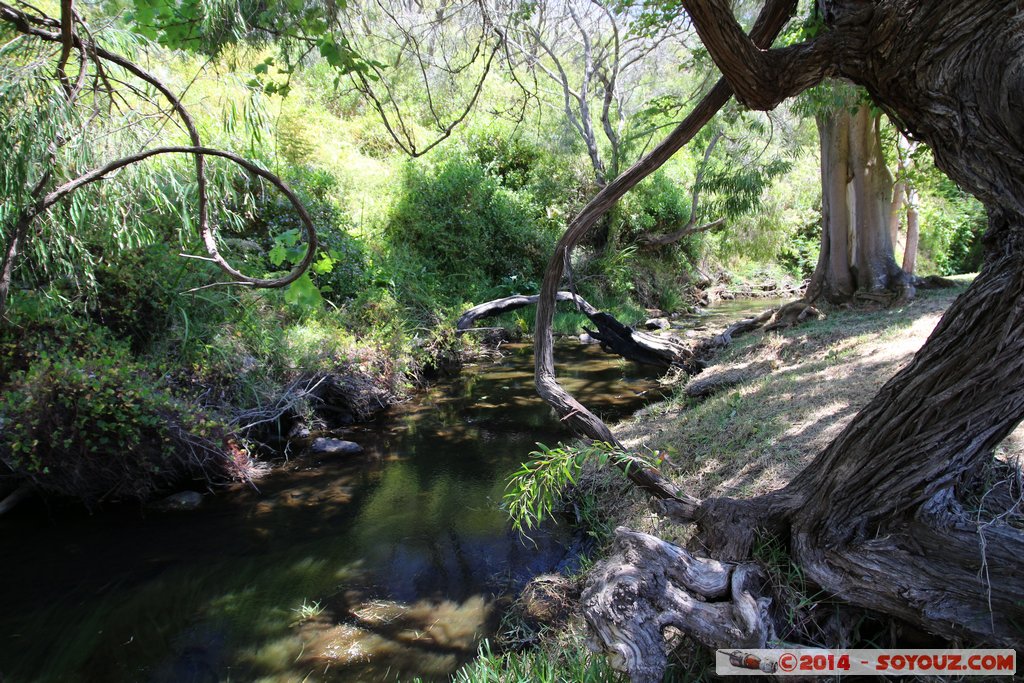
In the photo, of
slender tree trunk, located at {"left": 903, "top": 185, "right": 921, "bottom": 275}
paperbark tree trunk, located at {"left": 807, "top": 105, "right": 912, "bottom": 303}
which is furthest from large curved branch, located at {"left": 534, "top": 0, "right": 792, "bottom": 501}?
slender tree trunk, located at {"left": 903, "top": 185, "right": 921, "bottom": 275}

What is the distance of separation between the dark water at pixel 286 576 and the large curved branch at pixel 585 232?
174 cm

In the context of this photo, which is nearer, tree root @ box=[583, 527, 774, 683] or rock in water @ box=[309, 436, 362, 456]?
tree root @ box=[583, 527, 774, 683]

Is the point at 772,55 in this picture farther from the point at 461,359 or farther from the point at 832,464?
the point at 461,359

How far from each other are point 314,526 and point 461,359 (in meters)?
5.29

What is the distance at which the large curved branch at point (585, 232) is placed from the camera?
2250 millimetres

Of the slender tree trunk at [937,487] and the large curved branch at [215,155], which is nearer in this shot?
the large curved branch at [215,155]

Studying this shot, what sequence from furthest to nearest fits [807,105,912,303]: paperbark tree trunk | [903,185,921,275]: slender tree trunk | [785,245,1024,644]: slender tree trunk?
[903,185,921,275]: slender tree trunk < [807,105,912,303]: paperbark tree trunk < [785,245,1024,644]: slender tree trunk

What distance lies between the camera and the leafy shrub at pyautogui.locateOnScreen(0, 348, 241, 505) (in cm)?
488

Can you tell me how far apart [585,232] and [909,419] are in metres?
1.43

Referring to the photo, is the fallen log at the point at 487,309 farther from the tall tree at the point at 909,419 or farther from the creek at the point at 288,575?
the tall tree at the point at 909,419

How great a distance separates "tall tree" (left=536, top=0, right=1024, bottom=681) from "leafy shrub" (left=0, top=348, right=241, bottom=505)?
4.41m

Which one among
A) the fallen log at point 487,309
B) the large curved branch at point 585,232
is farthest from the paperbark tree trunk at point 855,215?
the large curved branch at point 585,232

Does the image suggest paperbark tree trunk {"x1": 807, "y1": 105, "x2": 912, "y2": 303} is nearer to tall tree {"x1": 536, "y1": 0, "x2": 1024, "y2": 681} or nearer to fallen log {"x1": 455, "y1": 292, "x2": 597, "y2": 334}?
fallen log {"x1": 455, "y1": 292, "x2": 597, "y2": 334}

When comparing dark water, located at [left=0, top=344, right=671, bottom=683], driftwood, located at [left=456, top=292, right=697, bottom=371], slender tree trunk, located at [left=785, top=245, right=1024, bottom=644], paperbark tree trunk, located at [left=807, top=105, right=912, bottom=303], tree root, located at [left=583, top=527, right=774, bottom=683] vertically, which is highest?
paperbark tree trunk, located at [left=807, top=105, right=912, bottom=303]
